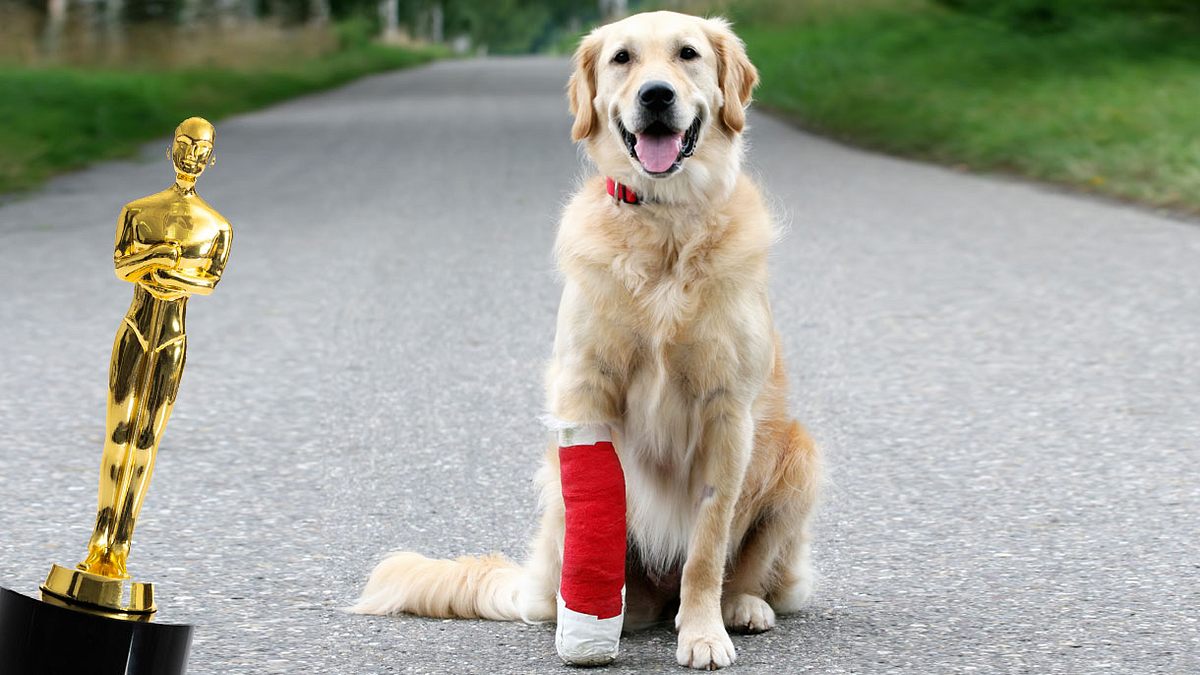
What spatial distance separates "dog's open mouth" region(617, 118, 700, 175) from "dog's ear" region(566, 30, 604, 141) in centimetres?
20

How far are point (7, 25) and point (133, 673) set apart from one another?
76.2 ft

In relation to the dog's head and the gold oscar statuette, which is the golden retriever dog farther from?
the gold oscar statuette

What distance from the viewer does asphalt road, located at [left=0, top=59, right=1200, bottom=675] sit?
3.57 metres

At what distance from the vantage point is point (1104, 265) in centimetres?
860

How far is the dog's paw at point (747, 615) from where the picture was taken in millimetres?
3570

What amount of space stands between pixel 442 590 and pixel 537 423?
208 cm

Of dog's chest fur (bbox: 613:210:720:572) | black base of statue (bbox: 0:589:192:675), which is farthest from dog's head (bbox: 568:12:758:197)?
black base of statue (bbox: 0:589:192:675)

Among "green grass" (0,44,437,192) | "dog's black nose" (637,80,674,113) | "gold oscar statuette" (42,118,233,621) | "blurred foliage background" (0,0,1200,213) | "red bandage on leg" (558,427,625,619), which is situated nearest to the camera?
"gold oscar statuette" (42,118,233,621)

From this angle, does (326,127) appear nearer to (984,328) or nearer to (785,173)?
(785,173)

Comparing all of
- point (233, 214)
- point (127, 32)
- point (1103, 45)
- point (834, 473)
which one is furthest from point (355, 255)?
point (127, 32)

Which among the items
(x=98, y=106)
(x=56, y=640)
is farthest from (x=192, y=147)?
(x=98, y=106)

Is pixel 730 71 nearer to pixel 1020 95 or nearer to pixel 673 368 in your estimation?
pixel 673 368

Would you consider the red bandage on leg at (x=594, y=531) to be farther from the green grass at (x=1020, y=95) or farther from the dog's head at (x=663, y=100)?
the green grass at (x=1020, y=95)

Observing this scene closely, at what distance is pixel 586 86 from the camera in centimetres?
369
